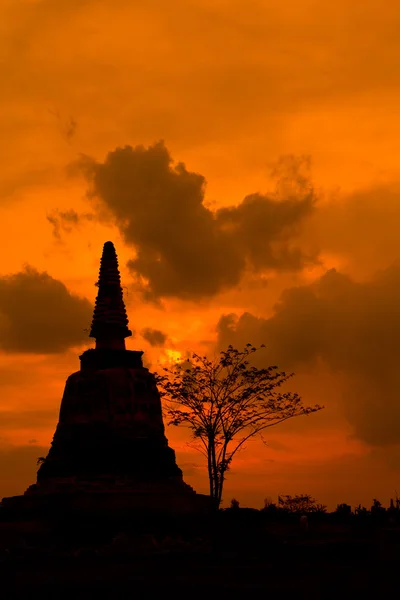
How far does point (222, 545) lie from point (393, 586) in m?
23.7

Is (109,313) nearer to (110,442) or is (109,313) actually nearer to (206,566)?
(110,442)

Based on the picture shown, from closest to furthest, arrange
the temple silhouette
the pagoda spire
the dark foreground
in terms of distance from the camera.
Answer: the dark foreground, the temple silhouette, the pagoda spire

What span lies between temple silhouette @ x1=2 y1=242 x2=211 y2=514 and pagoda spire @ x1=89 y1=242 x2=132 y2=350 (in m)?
0.06

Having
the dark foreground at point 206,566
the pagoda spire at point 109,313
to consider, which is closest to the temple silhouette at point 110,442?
the pagoda spire at point 109,313

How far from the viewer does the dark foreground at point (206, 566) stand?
29.1 m

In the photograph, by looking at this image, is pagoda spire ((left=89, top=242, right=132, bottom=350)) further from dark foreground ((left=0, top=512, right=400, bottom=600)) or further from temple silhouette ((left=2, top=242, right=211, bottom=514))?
dark foreground ((left=0, top=512, right=400, bottom=600))

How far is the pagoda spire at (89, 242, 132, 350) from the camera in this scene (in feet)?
195

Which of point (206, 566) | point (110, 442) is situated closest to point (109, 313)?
point (110, 442)

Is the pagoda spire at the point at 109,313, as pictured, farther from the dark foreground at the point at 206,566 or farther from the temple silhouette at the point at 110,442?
the dark foreground at the point at 206,566

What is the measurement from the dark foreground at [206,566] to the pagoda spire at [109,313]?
43.5ft

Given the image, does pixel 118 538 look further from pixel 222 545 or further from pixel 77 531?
pixel 222 545

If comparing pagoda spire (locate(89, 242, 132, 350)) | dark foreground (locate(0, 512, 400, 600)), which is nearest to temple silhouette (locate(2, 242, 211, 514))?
pagoda spire (locate(89, 242, 132, 350))

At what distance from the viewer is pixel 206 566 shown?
130ft

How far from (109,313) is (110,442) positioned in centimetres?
848
